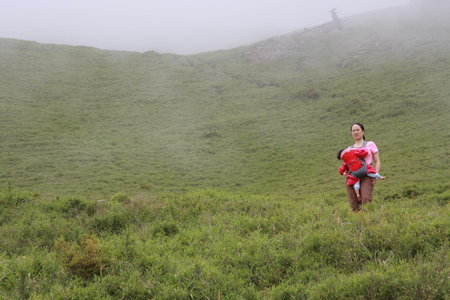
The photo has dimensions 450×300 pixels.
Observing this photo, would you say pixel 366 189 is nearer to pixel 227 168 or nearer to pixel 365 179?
pixel 365 179

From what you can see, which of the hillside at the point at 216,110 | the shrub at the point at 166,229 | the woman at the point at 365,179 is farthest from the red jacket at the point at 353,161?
the hillside at the point at 216,110

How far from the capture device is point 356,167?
24.3 ft

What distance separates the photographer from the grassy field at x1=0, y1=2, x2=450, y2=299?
4.68 metres

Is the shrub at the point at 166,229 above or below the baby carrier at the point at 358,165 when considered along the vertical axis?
below

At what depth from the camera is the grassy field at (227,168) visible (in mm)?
4676

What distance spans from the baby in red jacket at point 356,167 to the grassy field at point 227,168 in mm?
698

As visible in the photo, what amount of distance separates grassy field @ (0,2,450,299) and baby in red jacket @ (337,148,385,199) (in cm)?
70

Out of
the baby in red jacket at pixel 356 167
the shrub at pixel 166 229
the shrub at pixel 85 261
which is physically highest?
the baby in red jacket at pixel 356 167

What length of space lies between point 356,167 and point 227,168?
1658 centimetres

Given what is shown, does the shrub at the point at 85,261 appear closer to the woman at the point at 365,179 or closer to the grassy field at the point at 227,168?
the grassy field at the point at 227,168

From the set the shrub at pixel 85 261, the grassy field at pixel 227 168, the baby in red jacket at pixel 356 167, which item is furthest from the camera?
the baby in red jacket at pixel 356 167

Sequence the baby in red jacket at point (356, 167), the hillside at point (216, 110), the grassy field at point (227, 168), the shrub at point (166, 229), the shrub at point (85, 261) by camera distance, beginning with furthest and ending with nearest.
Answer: the hillside at point (216, 110) → the shrub at point (166, 229) → the baby in red jacket at point (356, 167) → the shrub at point (85, 261) → the grassy field at point (227, 168)

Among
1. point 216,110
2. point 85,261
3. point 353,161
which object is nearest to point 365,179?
point 353,161

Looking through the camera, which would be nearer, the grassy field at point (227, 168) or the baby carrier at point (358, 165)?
the grassy field at point (227, 168)
